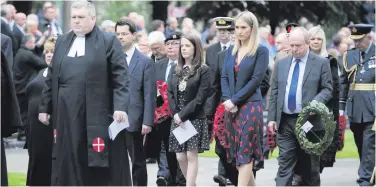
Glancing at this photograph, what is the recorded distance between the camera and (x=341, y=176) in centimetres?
1753

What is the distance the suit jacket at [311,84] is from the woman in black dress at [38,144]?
273cm

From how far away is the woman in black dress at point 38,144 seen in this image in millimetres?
13641

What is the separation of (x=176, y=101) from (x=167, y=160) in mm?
1043

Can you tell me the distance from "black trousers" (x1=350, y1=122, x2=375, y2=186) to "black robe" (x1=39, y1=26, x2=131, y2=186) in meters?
5.27

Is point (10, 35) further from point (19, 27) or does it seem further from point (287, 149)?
point (287, 149)

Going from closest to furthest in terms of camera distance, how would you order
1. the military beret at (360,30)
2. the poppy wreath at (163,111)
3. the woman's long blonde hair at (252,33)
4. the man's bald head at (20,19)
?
the woman's long blonde hair at (252,33) → the poppy wreath at (163,111) → the military beret at (360,30) → the man's bald head at (20,19)

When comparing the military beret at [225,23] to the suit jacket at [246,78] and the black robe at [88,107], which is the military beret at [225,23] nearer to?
the suit jacket at [246,78]

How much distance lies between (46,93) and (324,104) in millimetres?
3657

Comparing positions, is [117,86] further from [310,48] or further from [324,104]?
[310,48]

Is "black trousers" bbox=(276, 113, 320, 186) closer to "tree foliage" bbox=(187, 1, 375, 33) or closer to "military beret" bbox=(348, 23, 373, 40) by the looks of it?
"military beret" bbox=(348, 23, 373, 40)

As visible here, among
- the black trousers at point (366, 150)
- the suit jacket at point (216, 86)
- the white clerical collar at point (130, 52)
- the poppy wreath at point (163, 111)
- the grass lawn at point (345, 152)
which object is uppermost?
the white clerical collar at point (130, 52)

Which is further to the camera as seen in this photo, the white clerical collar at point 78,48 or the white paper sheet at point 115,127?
the white clerical collar at point 78,48

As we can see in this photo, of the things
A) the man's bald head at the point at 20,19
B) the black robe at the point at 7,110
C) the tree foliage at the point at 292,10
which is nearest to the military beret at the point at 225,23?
the black robe at the point at 7,110

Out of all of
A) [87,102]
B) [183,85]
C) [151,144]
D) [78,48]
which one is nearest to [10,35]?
[151,144]
